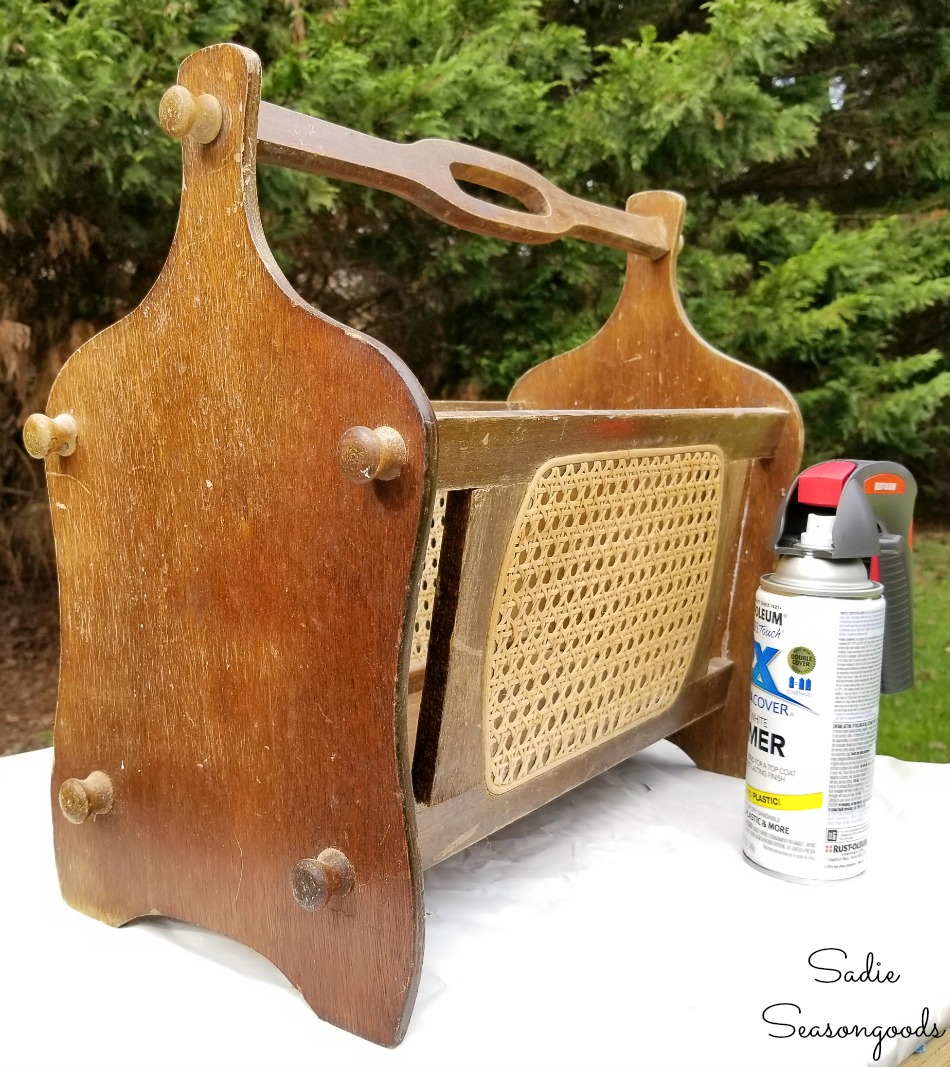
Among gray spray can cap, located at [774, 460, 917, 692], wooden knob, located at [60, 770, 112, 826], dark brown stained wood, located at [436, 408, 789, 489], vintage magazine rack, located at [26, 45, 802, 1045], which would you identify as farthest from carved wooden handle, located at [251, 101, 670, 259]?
wooden knob, located at [60, 770, 112, 826]

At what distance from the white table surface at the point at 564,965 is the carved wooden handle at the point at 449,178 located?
0.63 m

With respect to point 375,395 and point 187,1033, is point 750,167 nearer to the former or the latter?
point 375,395

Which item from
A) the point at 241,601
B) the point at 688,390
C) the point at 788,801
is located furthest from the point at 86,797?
the point at 688,390

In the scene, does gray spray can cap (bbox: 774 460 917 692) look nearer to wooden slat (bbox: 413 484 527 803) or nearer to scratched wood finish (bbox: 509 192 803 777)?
scratched wood finish (bbox: 509 192 803 777)

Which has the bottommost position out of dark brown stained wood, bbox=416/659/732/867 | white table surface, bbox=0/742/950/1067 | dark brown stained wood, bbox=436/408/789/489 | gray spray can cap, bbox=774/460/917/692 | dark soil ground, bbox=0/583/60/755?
dark soil ground, bbox=0/583/60/755

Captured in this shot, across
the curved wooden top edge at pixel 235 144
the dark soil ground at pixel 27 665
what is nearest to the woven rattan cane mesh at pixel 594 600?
the curved wooden top edge at pixel 235 144

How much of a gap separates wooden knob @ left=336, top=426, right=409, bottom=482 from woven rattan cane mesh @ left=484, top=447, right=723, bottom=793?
16 centimetres

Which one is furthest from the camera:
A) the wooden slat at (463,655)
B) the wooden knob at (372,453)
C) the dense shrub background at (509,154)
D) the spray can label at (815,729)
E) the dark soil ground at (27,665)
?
the dark soil ground at (27,665)

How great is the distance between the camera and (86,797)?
2.54ft

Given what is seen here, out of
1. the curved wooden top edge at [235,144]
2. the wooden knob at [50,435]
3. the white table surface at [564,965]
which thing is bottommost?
the white table surface at [564,965]

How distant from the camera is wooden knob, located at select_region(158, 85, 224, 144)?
2.21 ft

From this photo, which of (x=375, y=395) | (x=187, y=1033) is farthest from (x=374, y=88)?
(x=187, y=1033)

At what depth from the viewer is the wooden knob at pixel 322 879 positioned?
0.66 meters

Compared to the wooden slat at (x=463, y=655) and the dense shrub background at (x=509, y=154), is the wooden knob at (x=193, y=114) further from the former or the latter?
the dense shrub background at (x=509, y=154)
